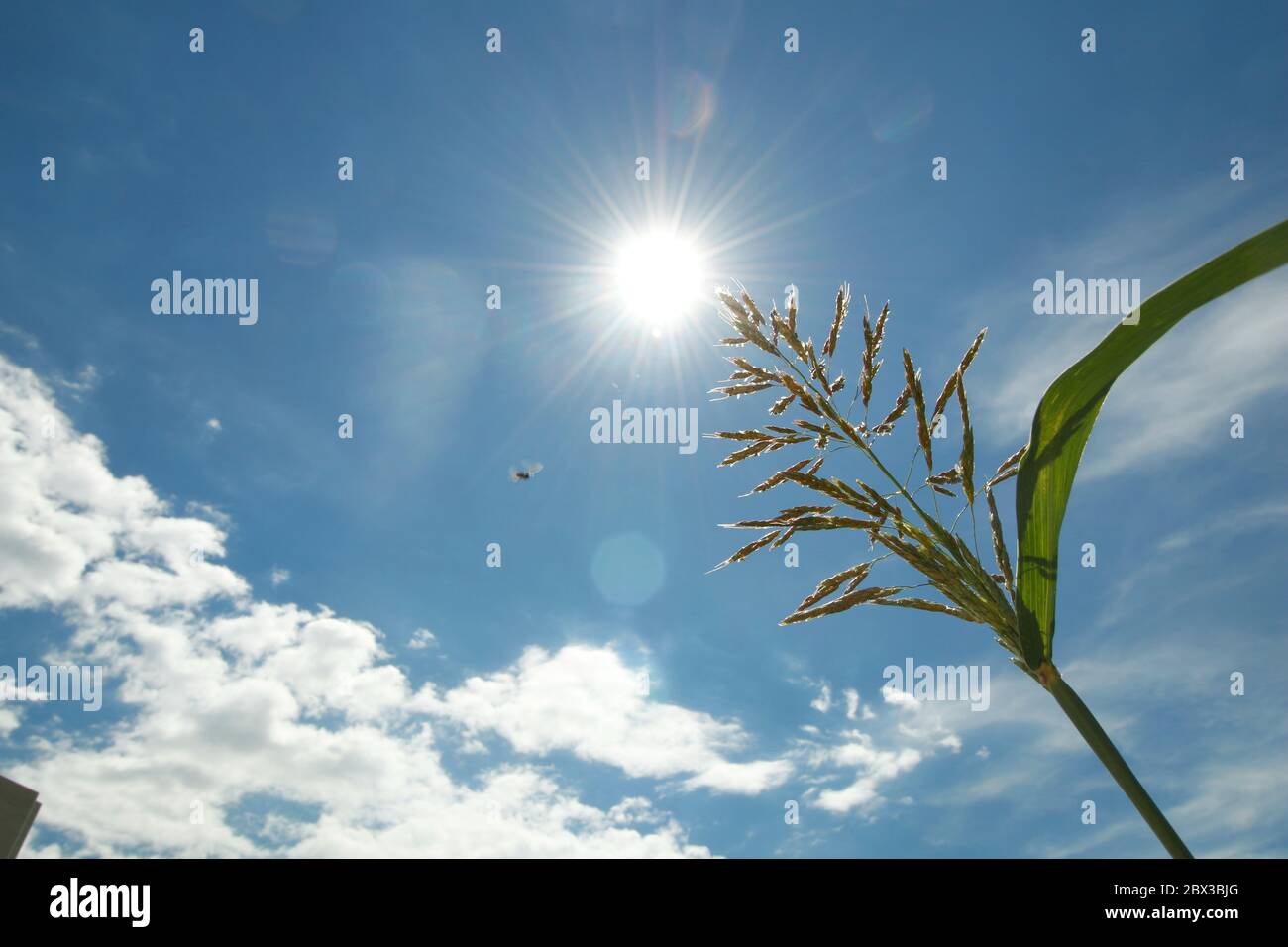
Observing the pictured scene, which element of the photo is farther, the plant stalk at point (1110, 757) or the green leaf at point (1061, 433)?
the green leaf at point (1061, 433)

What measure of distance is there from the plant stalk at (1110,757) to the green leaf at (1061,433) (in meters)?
0.05

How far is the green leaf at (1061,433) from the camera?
4.24 ft

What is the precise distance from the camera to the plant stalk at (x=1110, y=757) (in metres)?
1.10

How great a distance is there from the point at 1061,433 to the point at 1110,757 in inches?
23.9

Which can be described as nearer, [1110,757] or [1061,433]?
[1110,757]

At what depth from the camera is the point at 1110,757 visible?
1.20m

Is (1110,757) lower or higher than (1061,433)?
lower

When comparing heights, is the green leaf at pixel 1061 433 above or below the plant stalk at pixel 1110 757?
above

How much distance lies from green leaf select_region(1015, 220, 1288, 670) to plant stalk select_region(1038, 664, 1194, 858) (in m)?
0.05
